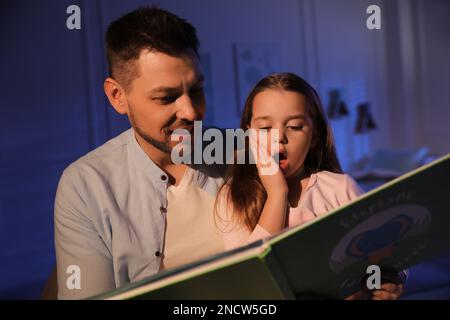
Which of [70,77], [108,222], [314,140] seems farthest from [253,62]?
[108,222]

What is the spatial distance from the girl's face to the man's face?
0.16 metres

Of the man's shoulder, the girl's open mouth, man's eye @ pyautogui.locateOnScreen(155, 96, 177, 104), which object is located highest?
man's eye @ pyautogui.locateOnScreen(155, 96, 177, 104)

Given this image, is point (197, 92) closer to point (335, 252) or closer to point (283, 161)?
point (283, 161)

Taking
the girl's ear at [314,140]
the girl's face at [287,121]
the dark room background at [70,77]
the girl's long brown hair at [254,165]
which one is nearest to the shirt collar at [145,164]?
the girl's long brown hair at [254,165]

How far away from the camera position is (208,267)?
64 cm

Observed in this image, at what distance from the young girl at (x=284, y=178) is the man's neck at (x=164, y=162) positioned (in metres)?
0.13

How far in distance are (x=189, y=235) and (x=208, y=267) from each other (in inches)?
31.7

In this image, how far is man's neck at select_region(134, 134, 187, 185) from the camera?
1476mm

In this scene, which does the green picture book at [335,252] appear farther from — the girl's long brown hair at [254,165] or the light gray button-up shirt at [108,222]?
the light gray button-up shirt at [108,222]

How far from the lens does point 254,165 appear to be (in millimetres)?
1461

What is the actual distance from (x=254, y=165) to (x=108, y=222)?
1.35 ft

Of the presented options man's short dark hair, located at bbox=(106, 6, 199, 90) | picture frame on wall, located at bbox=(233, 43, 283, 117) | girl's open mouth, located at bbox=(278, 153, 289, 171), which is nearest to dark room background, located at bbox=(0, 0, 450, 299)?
picture frame on wall, located at bbox=(233, 43, 283, 117)

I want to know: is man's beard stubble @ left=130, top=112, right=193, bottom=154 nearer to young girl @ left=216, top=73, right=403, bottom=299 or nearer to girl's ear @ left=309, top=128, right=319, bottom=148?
young girl @ left=216, top=73, right=403, bottom=299
